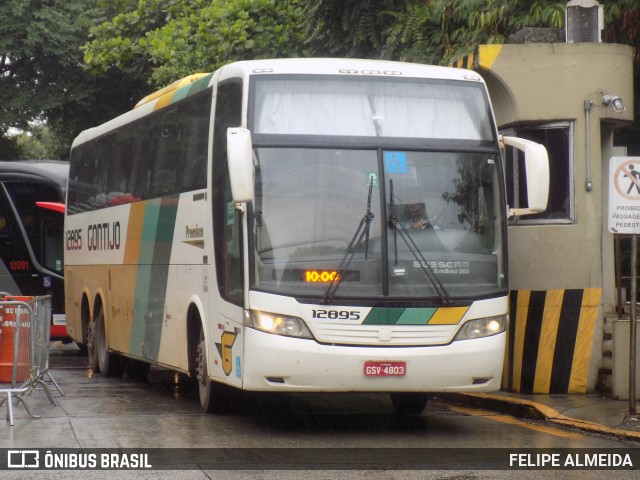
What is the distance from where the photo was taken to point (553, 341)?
46.5 ft

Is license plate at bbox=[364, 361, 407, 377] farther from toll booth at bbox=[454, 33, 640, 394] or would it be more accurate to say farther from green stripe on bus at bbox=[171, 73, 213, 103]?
toll booth at bbox=[454, 33, 640, 394]

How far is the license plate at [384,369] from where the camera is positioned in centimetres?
1085

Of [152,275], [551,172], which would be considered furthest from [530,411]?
[152,275]

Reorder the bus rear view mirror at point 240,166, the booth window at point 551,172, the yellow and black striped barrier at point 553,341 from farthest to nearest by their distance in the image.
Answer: the booth window at point 551,172
the yellow and black striped barrier at point 553,341
the bus rear view mirror at point 240,166

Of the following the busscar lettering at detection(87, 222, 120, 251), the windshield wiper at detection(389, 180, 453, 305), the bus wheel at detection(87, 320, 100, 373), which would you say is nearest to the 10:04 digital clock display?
the windshield wiper at detection(389, 180, 453, 305)

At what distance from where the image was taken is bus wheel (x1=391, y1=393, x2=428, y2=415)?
12.8 m

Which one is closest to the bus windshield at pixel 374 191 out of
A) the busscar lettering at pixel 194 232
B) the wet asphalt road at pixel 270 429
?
the wet asphalt road at pixel 270 429

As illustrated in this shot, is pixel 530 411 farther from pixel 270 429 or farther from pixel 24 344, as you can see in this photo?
pixel 24 344

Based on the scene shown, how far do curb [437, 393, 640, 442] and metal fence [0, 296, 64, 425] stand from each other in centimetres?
440

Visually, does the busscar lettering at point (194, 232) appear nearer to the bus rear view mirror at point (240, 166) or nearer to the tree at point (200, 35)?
the bus rear view mirror at point (240, 166)

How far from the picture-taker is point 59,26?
122 ft

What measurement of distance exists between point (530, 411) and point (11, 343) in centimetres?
549

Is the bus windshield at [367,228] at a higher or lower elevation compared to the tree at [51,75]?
lower

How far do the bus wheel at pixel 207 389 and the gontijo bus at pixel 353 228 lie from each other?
79 millimetres
